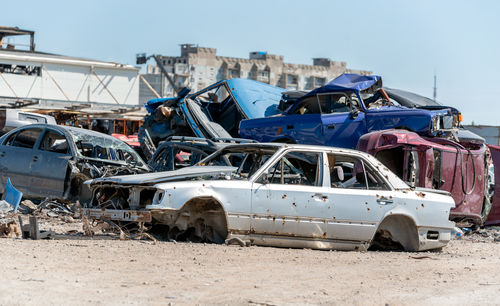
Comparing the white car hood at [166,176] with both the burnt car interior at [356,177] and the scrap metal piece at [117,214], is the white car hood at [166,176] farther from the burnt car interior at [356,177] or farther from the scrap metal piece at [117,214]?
the burnt car interior at [356,177]

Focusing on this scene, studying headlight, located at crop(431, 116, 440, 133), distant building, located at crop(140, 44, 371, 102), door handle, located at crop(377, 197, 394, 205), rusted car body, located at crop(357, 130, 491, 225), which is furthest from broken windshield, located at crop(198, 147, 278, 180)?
distant building, located at crop(140, 44, 371, 102)

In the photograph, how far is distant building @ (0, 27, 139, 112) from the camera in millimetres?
45969

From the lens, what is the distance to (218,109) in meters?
19.2

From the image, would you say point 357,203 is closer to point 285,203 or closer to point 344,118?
point 285,203

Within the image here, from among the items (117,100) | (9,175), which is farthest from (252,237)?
(117,100)

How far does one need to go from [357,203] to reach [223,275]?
9.19ft

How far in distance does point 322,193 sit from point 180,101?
31.2 feet

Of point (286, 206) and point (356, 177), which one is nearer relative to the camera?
point (286, 206)

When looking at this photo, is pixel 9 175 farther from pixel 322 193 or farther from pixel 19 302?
pixel 19 302

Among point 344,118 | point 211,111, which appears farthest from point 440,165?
point 211,111

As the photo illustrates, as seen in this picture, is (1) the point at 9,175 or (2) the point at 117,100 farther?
(2) the point at 117,100

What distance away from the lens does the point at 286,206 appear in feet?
31.1

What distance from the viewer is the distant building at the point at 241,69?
84.5 m

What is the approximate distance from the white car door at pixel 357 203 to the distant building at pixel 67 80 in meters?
35.6
